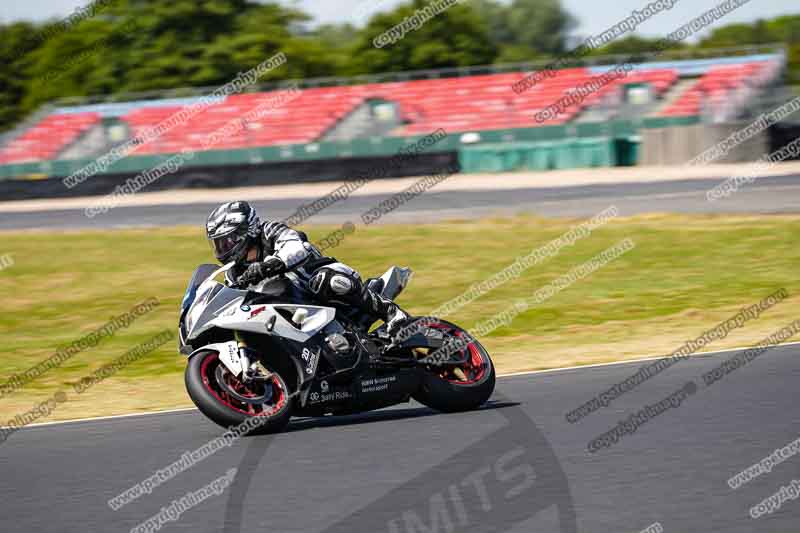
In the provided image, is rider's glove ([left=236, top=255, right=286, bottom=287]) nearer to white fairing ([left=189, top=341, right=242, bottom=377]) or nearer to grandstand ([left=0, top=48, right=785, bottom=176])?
white fairing ([left=189, top=341, right=242, bottom=377])

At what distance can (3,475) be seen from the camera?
7094mm

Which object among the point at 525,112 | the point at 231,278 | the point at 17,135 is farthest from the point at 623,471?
the point at 17,135

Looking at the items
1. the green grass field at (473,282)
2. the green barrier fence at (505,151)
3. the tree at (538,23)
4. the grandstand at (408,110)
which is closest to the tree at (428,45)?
the grandstand at (408,110)

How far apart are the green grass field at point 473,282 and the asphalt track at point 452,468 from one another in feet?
6.76

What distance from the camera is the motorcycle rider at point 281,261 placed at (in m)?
7.45

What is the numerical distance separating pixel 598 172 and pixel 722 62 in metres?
8.40

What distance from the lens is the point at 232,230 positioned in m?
7.53

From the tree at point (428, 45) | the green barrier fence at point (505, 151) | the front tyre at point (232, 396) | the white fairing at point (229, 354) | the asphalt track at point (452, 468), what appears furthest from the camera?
the tree at point (428, 45)

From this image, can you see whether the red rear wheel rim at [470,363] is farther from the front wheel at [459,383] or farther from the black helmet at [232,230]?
the black helmet at [232,230]

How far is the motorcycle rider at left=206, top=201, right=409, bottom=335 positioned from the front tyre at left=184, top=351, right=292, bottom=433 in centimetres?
62

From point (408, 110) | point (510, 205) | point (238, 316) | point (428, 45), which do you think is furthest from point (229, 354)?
point (428, 45)

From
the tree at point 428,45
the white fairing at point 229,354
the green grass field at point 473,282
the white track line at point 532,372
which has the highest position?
the white fairing at point 229,354

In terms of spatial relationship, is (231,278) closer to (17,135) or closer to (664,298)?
(664,298)

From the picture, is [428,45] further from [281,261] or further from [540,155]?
[281,261]
